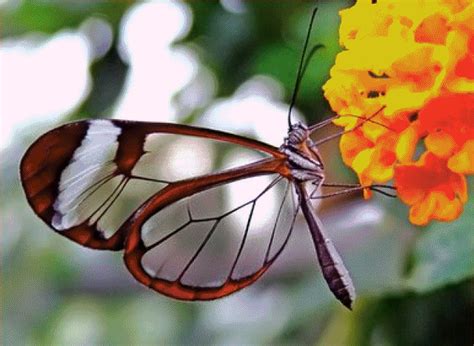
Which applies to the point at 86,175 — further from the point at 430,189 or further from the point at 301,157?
the point at 430,189

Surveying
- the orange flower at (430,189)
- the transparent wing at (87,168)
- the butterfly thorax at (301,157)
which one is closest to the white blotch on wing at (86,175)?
the transparent wing at (87,168)

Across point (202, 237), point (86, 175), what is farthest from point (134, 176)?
point (202, 237)

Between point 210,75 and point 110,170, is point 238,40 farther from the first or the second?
point 110,170

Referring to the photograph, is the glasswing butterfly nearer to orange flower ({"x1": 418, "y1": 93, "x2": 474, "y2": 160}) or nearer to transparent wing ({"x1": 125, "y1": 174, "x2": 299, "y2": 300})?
transparent wing ({"x1": 125, "y1": 174, "x2": 299, "y2": 300})

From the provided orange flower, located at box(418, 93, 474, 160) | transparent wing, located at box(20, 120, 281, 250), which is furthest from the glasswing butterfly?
orange flower, located at box(418, 93, 474, 160)

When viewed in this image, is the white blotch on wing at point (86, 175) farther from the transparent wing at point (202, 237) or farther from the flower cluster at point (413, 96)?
the flower cluster at point (413, 96)

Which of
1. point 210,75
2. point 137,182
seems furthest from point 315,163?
point 210,75
